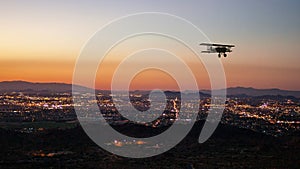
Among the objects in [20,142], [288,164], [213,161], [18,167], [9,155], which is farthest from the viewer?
[20,142]

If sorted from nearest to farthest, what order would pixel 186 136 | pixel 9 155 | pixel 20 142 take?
1. pixel 9 155
2. pixel 20 142
3. pixel 186 136

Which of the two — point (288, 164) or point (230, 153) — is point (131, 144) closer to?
point (230, 153)

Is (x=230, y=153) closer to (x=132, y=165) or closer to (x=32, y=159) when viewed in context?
(x=132, y=165)

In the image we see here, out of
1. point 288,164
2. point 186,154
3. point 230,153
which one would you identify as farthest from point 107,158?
point 288,164

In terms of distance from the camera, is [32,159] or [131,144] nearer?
[32,159]

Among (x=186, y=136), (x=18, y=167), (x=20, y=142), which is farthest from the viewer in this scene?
(x=186, y=136)

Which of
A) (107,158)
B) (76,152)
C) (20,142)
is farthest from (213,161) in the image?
(20,142)
